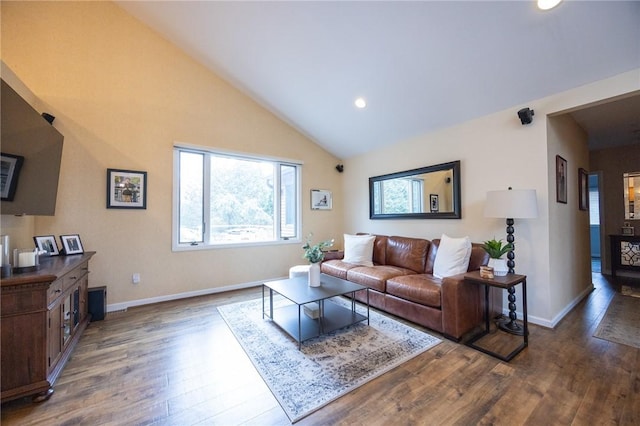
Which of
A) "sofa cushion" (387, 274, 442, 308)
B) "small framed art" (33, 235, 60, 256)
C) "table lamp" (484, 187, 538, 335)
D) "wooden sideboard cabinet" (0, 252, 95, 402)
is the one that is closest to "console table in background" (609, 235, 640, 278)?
"table lamp" (484, 187, 538, 335)

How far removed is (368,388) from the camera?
5.82ft

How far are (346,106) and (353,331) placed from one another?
3064 mm

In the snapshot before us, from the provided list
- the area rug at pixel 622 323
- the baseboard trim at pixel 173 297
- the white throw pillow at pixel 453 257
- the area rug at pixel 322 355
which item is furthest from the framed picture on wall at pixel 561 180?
the baseboard trim at pixel 173 297

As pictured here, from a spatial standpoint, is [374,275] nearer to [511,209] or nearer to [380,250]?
[380,250]

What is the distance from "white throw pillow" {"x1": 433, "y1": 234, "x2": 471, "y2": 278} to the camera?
9.22 feet

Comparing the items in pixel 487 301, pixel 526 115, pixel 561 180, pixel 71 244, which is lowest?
pixel 487 301

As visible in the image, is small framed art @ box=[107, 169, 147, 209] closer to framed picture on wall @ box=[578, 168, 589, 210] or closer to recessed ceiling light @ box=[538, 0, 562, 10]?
recessed ceiling light @ box=[538, 0, 562, 10]

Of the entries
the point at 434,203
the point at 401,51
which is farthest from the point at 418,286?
the point at 401,51

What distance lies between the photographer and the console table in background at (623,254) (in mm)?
4633

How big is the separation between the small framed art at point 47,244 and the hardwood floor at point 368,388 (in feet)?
3.07

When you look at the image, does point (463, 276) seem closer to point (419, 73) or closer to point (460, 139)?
point (460, 139)

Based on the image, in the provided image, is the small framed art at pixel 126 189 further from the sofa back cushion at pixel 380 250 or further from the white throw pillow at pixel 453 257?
the white throw pillow at pixel 453 257

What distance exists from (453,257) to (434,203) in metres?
1.09

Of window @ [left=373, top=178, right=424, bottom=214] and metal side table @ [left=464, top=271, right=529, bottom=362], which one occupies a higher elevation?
window @ [left=373, top=178, right=424, bottom=214]
